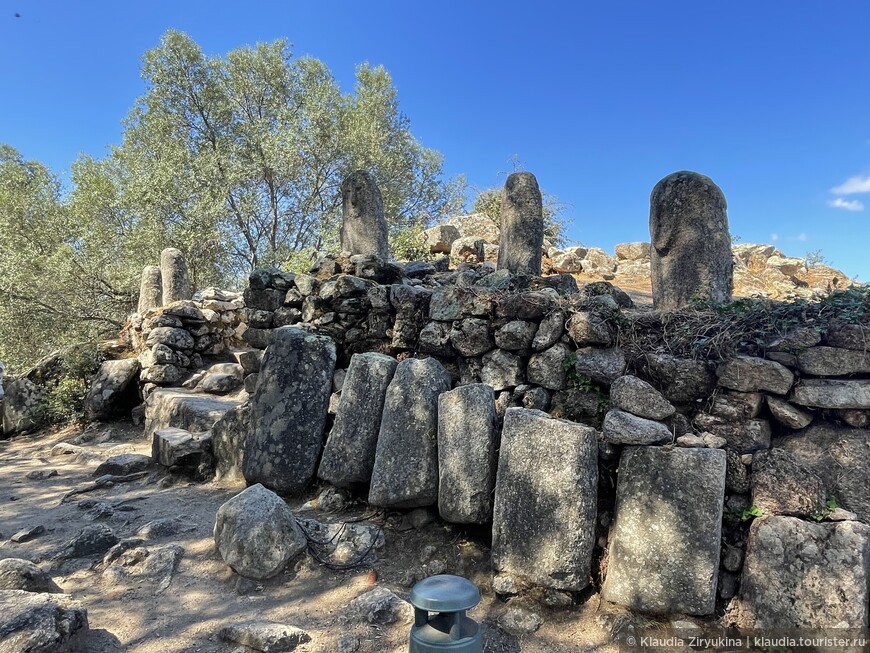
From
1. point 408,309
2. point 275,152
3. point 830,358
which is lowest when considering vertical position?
point 830,358

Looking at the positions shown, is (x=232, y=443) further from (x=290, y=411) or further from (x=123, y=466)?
(x=123, y=466)

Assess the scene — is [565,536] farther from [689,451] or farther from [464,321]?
[464,321]

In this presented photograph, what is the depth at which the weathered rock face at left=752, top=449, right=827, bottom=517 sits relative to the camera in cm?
331

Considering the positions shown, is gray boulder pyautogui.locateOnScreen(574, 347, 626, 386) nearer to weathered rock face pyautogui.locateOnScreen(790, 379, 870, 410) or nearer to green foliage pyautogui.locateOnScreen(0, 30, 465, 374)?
weathered rock face pyautogui.locateOnScreen(790, 379, 870, 410)

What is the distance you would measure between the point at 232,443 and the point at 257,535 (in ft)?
7.38

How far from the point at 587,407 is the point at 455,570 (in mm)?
1732

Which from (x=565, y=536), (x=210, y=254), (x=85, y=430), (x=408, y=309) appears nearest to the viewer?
(x=565, y=536)

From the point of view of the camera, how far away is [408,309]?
5840 millimetres

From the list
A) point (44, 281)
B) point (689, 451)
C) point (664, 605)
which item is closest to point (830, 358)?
point (689, 451)

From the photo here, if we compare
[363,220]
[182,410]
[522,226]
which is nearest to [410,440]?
[522,226]

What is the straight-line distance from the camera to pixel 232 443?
20.1ft

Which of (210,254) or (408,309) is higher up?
(210,254)

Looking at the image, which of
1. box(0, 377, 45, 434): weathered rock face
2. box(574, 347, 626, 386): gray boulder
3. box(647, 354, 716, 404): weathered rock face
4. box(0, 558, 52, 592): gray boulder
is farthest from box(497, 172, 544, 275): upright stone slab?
box(0, 377, 45, 434): weathered rock face

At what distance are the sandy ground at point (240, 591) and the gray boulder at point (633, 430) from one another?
3.74 feet
